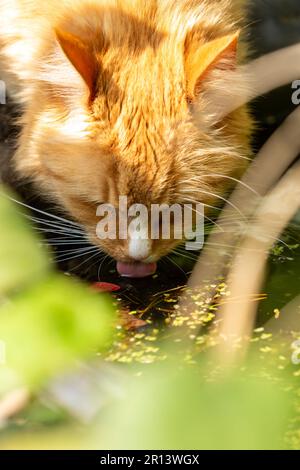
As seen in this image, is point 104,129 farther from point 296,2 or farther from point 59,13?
point 296,2

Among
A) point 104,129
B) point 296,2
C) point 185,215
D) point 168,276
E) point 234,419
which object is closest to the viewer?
point 234,419

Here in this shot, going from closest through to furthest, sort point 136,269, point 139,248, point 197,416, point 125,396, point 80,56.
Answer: point 197,416
point 125,396
point 80,56
point 139,248
point 136,269

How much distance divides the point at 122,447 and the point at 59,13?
1626 mm

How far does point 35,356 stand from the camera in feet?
2.19

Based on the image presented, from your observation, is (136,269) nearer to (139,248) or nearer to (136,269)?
(136,269)

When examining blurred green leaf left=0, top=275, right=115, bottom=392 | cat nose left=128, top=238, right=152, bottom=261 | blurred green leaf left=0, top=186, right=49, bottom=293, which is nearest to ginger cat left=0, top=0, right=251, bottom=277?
cat nose left=128, top=238, right=152, bottom=261

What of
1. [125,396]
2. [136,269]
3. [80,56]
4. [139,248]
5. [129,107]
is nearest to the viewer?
[125,396]

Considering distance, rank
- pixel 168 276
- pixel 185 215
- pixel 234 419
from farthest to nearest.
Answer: pixel 168 276 → pixel 185 215 → pixel 234 419

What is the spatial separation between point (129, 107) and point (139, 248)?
40 centimetres

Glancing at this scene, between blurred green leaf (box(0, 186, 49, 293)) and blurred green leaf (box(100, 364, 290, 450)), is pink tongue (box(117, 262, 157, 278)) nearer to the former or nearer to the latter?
blurred green leaf (box(0, 186, 49, 293))

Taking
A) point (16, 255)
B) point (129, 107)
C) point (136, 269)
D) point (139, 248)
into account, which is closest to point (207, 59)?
point (129, 107)

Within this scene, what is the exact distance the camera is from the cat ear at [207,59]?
171 centimetres

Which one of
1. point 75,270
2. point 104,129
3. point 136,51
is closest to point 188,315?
point 75,270

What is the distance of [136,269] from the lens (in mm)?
2020
